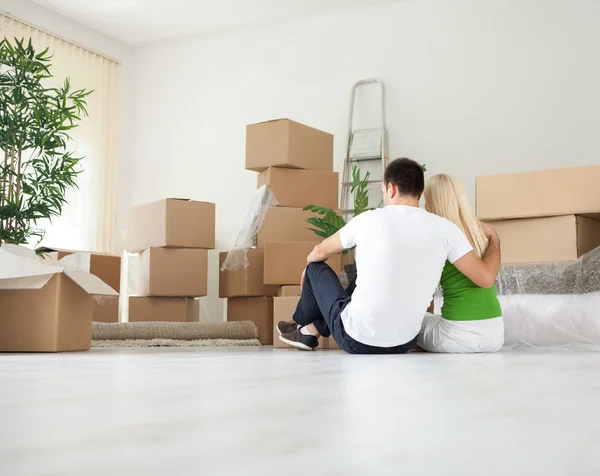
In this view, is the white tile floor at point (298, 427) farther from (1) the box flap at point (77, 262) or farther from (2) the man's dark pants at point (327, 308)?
(1) the box flap at point (77, 262)

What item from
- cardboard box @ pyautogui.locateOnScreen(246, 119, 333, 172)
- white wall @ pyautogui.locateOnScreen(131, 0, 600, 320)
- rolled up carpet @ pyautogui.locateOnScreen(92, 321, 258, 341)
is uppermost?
white wall @ pyautogui.locateOnScreen(131, 0, 600, 320)

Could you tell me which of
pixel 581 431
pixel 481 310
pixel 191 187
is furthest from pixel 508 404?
pixel 191 187

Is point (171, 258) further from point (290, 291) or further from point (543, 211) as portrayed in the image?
point (543, 211)

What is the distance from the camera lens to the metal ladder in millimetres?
4602

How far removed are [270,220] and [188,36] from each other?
7.75 ft

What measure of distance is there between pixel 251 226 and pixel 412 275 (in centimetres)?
195

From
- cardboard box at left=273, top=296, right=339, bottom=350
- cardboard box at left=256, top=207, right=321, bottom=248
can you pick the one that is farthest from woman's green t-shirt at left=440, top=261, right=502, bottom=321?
cardboard box at left=256, top=207, right=321, bottom=248

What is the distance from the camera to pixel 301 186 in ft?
13.1

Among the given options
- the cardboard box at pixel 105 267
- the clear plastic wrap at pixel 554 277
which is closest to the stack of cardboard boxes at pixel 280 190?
the cardboard box at pixel 105 267

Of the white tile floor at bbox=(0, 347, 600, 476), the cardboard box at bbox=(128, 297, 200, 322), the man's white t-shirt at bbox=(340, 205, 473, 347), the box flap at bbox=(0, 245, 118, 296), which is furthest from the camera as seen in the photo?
the cardboard box at bbox=(128, 297, 200, 322)

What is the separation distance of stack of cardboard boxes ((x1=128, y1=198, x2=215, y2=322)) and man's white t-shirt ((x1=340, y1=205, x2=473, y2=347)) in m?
2.05

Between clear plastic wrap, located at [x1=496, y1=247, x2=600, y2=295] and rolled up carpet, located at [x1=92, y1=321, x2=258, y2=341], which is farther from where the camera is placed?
rolled up carpet, located at [x1=92, y1=321, x2=258, y2=341]

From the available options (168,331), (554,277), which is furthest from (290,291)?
(554,277)

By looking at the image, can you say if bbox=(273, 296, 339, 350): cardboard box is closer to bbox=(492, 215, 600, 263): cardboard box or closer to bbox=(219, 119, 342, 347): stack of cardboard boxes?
bbox=(219, 119, 342, 347): stack of cardboard boxes
